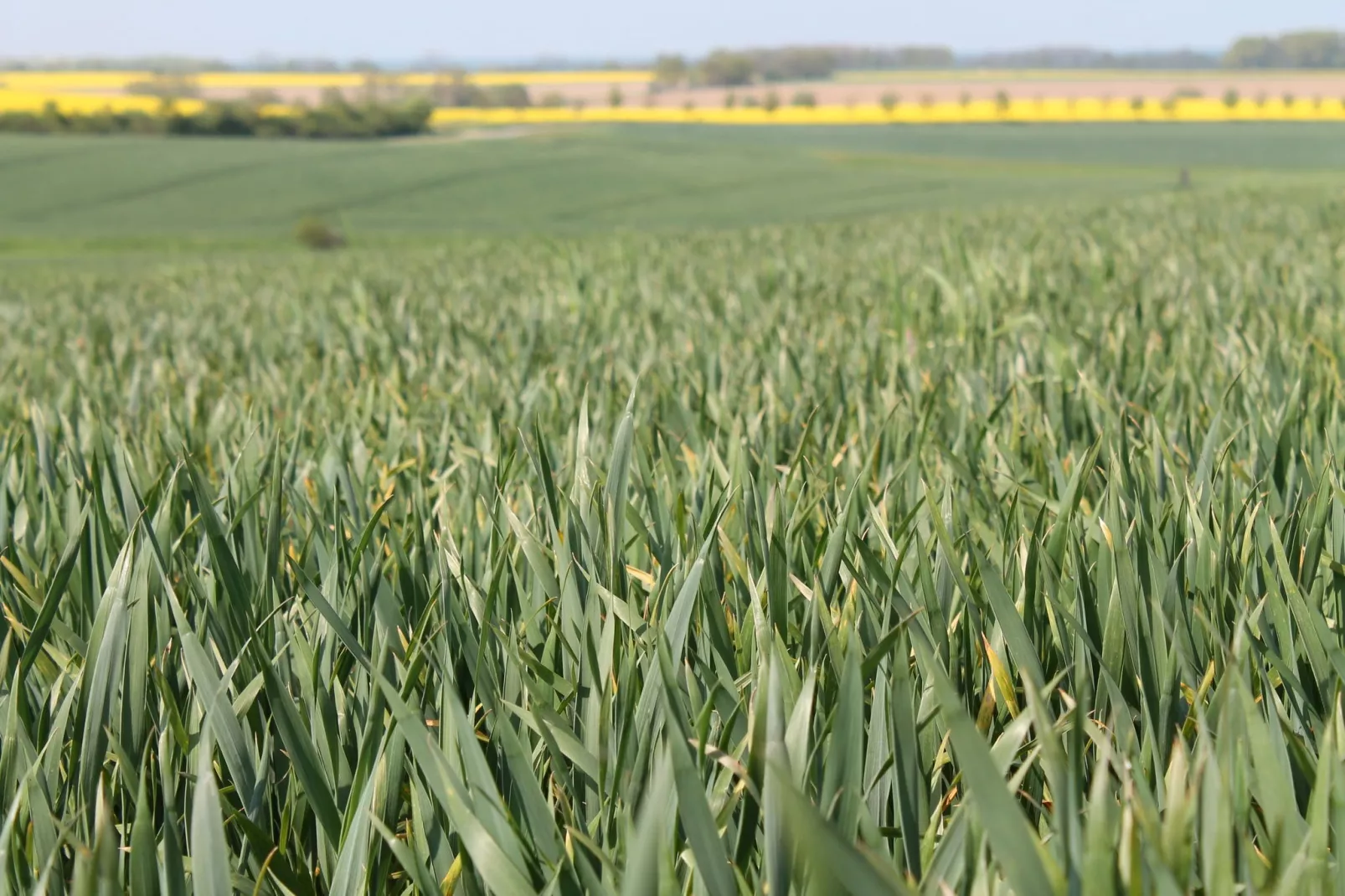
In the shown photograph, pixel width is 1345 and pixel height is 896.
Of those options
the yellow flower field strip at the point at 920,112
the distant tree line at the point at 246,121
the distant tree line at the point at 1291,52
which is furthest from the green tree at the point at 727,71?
the distant tree line at the point at 1291,52

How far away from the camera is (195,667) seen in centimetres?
100

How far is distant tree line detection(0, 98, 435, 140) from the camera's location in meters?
56.8

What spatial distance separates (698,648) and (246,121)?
217 feet

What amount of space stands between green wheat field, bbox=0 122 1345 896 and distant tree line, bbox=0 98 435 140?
62653mm

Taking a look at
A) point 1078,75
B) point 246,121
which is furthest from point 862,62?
point 246,121

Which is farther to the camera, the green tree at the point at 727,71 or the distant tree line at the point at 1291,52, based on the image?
the distant tree line at the point at 1291,52

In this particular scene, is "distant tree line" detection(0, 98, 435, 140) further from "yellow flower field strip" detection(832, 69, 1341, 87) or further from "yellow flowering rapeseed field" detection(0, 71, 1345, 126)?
"yellow flower field strip" detection(832, 69, 1341, 87)

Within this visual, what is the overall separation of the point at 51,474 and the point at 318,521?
3.16 ft

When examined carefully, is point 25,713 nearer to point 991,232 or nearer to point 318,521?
point 318,521

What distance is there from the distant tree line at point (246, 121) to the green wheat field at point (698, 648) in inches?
→ 2467

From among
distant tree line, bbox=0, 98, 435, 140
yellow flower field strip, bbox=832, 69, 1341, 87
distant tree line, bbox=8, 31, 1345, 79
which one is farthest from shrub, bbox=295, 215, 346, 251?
yellow flower field strip, bbox=832, 69, 1341, 87

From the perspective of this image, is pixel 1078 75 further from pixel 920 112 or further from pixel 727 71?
pixel 920 112

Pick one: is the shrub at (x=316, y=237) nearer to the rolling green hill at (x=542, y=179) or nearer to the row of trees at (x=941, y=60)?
the rolling green hill at (x=542, y=179)

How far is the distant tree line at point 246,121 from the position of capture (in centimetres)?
5678
